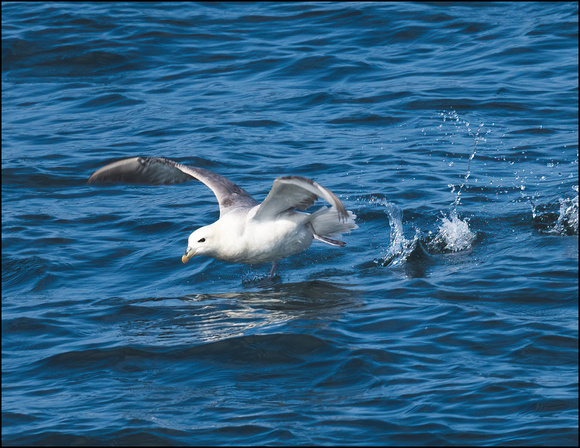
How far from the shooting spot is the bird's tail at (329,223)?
951cm

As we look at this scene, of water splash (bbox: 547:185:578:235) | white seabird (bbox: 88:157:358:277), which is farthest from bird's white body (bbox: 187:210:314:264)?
water splash (bbox: 547:185:578:235)

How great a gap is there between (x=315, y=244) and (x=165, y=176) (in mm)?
2010

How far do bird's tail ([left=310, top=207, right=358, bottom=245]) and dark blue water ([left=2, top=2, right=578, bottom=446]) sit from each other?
1.31ft

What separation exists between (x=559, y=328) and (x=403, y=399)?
5.57 feet

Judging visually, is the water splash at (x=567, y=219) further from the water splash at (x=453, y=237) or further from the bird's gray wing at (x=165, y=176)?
the bird's gray wing at (x=165, y=176)

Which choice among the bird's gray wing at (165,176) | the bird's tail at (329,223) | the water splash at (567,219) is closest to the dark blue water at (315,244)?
the water splash at (567,219)

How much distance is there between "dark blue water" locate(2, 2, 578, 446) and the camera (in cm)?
660

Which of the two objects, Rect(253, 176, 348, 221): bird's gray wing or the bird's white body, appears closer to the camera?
Rect(253, 176, 348, 221): bird's gray wing

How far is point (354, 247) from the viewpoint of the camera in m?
10.3

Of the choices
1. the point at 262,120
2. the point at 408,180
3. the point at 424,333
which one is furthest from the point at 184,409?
the point at 262,120

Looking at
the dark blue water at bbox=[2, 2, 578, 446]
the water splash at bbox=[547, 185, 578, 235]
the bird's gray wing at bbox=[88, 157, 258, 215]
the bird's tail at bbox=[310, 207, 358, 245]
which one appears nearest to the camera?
the dark blue water at bbox=[2, 2, 578, 446]

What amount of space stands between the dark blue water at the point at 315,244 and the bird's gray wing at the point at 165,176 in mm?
840

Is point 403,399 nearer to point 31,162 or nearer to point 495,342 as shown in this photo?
point 495,342

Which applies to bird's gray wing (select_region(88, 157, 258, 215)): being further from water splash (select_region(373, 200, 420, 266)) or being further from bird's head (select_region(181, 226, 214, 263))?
water splash (select_region(373, 200, 420, 266))
